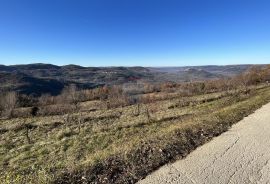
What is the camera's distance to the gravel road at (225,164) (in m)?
5.44

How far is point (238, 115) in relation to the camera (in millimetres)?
11359

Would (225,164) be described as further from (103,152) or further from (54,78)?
(54,78)

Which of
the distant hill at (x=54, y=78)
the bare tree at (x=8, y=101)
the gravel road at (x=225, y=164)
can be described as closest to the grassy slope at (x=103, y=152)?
the gravel road at (x=225, y=164)

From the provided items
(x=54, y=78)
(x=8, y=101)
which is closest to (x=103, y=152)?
(x=8, y=101)

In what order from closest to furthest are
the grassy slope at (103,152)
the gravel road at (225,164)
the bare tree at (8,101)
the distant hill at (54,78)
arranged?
the gravel road at (225,164) → the grassy slope at (103,152) → the bare tree at (8,101) → the distant hill at (54,78)

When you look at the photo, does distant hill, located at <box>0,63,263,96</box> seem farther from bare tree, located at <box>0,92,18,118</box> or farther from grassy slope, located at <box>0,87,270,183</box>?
grassy slope, located at <box>0,87,270,183</box>

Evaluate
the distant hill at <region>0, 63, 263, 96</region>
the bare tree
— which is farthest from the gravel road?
the distant hill at <region>0, 63, 263, 96</region>

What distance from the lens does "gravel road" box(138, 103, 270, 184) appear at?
544 centimetres

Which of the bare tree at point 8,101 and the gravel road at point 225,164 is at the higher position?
the gravel road at point 225,164

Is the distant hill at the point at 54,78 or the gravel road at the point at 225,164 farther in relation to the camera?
the distant hill at the point at 54,78

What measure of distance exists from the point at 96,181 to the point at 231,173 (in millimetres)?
2560

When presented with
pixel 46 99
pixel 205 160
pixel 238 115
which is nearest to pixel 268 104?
pixel 238 115

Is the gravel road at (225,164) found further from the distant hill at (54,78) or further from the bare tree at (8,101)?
the distant hill at (54,78)

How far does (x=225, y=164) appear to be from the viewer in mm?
6113
